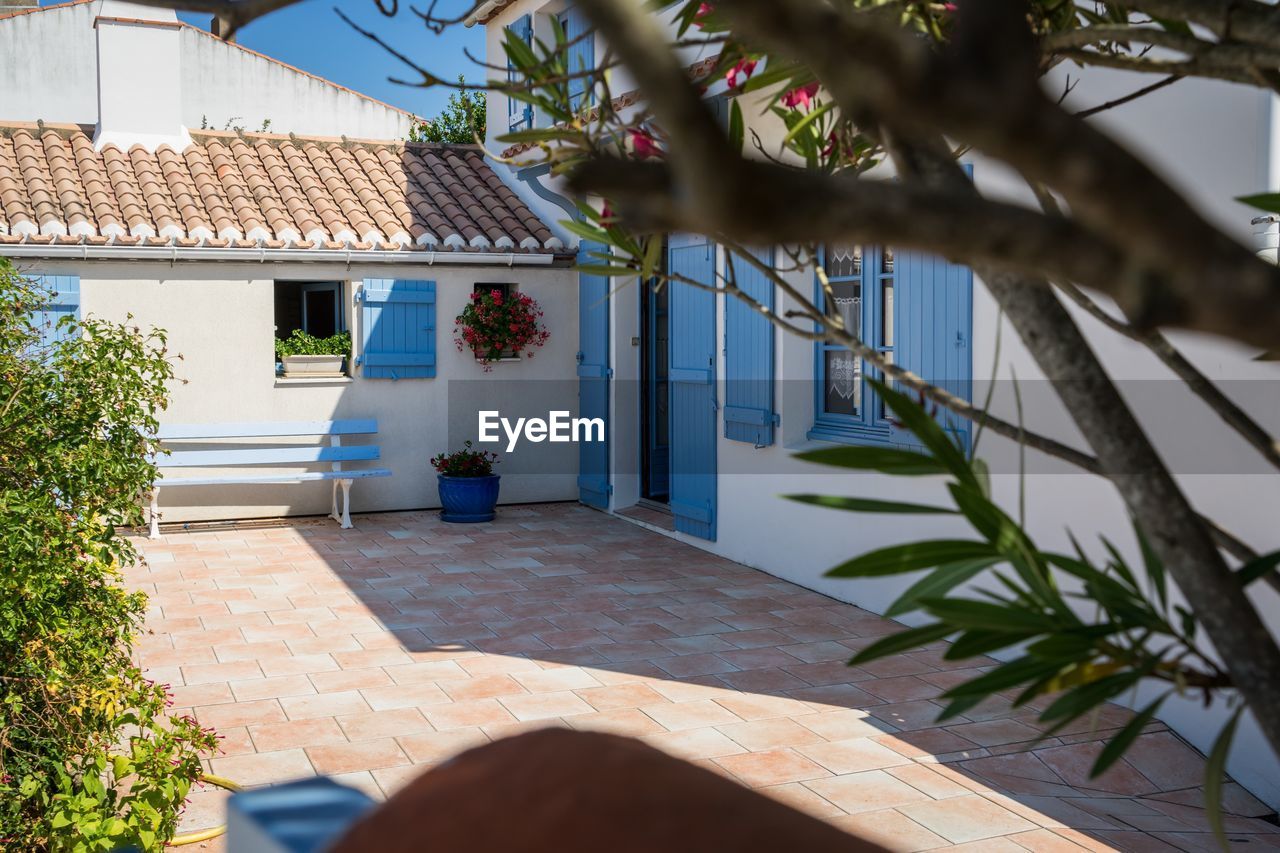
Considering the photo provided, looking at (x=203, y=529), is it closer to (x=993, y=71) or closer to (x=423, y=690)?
(x=423, y=690)

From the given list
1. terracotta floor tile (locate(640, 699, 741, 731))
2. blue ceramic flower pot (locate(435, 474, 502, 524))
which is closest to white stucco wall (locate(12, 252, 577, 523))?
blue ceramic flower pot (locate(435, 474, 502, 524))

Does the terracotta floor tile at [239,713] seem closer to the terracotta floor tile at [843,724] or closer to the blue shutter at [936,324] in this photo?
the terracotta floor tile at [843,724]

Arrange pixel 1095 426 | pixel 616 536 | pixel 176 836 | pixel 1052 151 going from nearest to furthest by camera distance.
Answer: pixel 1052 151
pixel 1095 426
pixel 176 836
pixel 616 536

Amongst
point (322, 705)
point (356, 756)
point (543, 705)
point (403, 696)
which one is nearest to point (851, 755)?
point (543, 705)

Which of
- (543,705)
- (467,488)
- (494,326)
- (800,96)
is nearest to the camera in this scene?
(800,96)

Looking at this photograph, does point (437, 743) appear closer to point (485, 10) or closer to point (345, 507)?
point (345, 507)

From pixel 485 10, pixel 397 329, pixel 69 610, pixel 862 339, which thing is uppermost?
pixel 485 10

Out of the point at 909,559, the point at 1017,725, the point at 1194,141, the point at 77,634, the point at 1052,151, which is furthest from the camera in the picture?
the point at 1017,725

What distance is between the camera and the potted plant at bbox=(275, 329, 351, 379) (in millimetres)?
10344

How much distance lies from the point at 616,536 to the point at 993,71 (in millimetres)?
9111

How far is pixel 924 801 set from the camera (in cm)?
422

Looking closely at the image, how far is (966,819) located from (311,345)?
7710mm

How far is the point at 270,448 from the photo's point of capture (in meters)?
10.2

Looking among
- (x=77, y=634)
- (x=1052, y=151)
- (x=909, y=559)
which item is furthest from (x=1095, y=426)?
(x=77, y=634)
